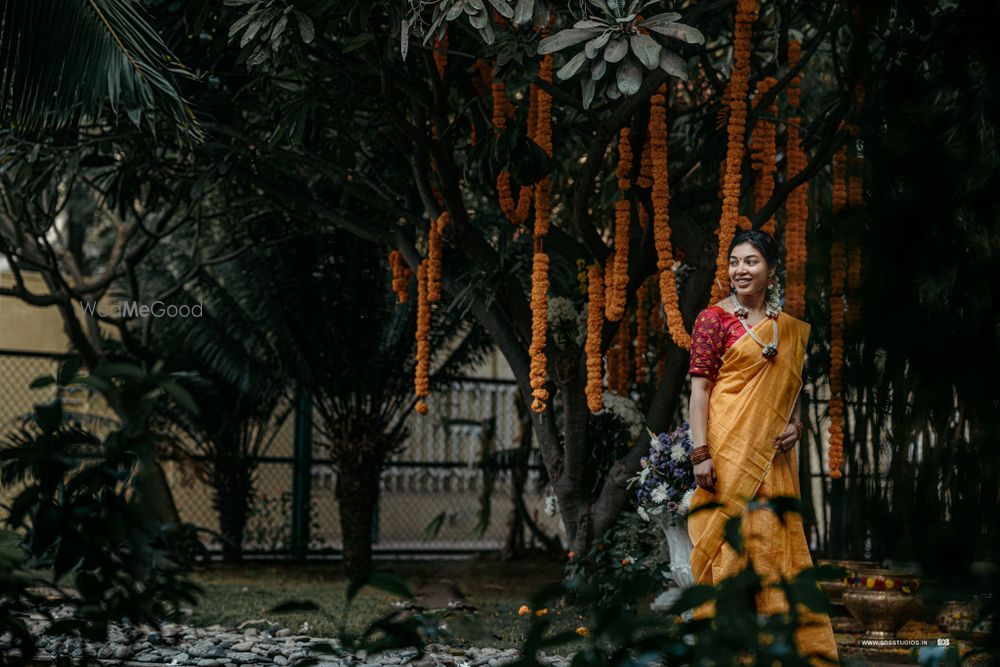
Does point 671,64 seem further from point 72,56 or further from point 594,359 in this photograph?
point 72,56

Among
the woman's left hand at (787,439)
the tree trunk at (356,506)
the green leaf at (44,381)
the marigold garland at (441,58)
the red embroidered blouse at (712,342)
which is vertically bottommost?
the tree trunk at (356,506)

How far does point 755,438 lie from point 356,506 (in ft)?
17.5

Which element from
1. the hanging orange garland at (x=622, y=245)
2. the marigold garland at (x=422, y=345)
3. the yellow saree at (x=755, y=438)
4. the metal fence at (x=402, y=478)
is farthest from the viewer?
the metal fence at (x=402, y=478)

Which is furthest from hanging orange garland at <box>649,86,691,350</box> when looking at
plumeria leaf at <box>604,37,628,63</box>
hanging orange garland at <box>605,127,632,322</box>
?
plumeria leaf at <box>604,37,628,63</box>

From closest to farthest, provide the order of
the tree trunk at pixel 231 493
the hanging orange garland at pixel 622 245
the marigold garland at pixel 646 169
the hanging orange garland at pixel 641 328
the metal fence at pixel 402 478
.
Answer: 1. the hanging orange garland at pixel 622 245
2. the marigold garland at pixel 646 169
3. the hanging orange garland at pixel 641 328
4. the tree trunk at pixel 231 493
5. the metal fence at pixel 402 478

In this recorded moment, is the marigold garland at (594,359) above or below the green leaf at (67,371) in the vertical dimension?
above

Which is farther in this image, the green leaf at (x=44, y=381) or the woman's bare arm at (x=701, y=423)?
the woman's bare arm at (x=701, y=423)

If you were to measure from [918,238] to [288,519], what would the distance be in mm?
9382

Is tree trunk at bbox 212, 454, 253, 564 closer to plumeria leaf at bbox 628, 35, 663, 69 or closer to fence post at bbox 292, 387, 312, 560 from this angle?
fence post at bbox 292, 387, 312, 560

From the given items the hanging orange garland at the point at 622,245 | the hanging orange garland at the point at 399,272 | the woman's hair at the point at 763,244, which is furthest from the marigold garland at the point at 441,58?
the woman's hair at the point at 763,244

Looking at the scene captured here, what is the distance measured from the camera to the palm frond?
4.64 meters

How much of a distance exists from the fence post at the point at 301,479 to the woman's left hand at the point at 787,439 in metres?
6.27

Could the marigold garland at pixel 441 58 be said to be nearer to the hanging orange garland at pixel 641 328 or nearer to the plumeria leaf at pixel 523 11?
the plumeria leaf at pixel 523 11

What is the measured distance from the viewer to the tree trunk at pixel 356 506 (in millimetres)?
8766
